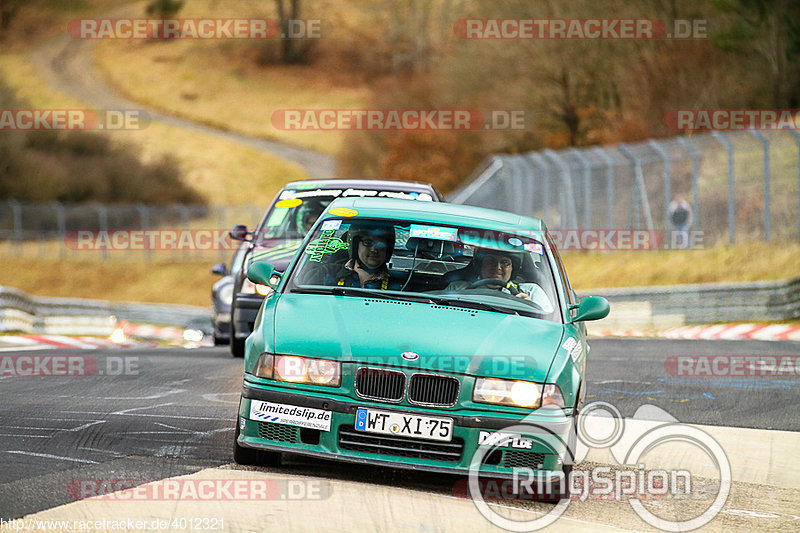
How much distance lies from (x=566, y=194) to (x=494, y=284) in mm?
24976

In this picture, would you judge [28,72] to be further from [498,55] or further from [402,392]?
[402,392]

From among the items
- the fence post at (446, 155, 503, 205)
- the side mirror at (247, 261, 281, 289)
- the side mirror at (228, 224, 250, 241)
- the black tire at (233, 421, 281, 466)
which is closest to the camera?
the black tire at (233, 421, 281, 466)

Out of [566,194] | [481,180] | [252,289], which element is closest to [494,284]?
[252,289]

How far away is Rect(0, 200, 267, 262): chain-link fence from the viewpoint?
53469mm

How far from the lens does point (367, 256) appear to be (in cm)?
814

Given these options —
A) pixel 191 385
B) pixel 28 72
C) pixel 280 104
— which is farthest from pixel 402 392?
pixel 28 72

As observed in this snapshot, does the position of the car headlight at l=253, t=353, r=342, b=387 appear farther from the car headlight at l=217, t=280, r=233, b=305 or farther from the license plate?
the car headlight at l=217, t=280, r=233, b=305

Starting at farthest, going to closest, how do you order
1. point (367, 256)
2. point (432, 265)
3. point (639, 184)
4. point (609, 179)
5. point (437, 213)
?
point (609, 179)
point (639, 184)
point (432, 265)
point (437, 213)
point (367, 256)

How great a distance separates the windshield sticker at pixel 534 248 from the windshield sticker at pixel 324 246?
3.85 feet

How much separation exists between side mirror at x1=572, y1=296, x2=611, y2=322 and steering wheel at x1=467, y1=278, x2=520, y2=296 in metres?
0.40

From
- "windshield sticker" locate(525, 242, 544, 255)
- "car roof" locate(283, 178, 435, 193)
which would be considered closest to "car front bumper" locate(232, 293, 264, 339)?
"car roof" locate(283, 178, 435, 193)

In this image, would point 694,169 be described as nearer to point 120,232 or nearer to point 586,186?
point 586,186

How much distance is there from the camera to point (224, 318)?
15656 mm

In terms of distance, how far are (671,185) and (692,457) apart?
68.9 feet
